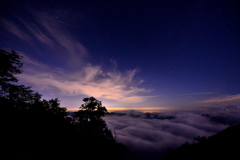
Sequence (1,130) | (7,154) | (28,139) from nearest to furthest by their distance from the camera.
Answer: (7,154) → (1,130) → (28,139)

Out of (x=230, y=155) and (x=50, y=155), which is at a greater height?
(x=50, y=155)

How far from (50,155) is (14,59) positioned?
15033 millimetres

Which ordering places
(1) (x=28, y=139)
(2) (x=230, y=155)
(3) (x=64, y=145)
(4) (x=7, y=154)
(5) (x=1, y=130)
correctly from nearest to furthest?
(4) (x=7, y=154) → (5) (x=1, y=130) → (1) (x=28, y=139) → (3) (x=64, y=145) → (2) (x=230, y=155)

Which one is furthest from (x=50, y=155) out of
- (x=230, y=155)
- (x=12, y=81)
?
(x=230, y=155)

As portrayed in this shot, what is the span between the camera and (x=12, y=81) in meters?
12.5

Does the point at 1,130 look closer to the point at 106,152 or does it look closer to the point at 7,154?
the point at 7,154

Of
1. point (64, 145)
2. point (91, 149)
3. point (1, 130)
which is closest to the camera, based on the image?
point (1, 130)

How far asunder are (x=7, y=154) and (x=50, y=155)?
1998mm

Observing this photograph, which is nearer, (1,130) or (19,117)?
(1,130)

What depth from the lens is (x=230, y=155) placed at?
13.6m

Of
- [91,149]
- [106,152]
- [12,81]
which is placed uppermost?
[12,81]

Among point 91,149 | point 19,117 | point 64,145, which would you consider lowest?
point 91,149

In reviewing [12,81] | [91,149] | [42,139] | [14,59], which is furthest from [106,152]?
[14,59]

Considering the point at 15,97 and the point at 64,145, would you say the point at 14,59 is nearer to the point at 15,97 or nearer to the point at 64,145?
the point at 15,97
